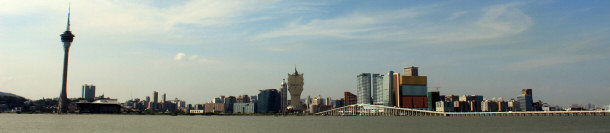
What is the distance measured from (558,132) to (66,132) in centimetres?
7493

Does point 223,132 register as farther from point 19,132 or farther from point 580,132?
point 580,132

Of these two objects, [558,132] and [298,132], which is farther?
[298,132]

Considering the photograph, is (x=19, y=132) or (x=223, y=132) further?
(x=223, y=132)

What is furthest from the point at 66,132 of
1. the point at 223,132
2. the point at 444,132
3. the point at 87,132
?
the point at 444,132

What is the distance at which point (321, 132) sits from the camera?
267ft

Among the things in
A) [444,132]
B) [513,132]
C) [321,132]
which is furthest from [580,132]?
[321,132]

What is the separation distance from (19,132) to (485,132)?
71420mm

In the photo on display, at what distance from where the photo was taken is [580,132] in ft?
243

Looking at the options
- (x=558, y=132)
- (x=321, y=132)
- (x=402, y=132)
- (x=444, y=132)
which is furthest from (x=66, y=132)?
(x=558, y=132)

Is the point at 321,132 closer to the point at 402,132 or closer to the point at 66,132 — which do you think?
the point at 402,132

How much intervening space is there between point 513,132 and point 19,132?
247ft

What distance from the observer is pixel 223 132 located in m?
80.0

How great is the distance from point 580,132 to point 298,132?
140 feet

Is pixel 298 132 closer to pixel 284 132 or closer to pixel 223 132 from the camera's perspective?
pixel 284 132
